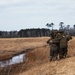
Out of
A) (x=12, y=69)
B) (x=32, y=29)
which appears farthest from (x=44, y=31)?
(x=12, y=69)

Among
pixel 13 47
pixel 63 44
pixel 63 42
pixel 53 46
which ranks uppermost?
pixel 63 42

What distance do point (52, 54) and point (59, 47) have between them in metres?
0.63

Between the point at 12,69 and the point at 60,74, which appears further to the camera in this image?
the point at 12,69

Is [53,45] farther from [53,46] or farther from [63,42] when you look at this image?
[63,42]

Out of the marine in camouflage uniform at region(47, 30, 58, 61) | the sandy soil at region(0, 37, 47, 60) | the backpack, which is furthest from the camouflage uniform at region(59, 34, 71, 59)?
the sandy soil at region(0, 37, 47, 60)

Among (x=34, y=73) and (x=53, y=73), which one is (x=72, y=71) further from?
(x=34, y=73)

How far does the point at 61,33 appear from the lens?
21.9 meters

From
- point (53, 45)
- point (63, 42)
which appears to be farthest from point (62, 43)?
point (53, 45)

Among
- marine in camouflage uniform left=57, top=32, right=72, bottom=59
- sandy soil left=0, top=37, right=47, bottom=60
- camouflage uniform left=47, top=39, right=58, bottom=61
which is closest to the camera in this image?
marine in camouflage uniform left=57, top=32, right=72, bottom=59

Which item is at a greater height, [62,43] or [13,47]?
[62,43]

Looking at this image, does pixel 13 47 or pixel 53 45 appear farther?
pixel 13 47

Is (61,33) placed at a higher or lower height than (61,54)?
higher

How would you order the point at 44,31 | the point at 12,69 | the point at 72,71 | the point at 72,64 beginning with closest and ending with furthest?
the point at 72,71 < the point at 72,64 < the point at 12,69 < the point at 44,31

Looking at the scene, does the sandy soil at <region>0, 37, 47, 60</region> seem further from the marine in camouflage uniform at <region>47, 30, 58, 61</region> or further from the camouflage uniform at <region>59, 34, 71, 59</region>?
the camouflage uniform at <region>59, 34, 71, 59</region>
